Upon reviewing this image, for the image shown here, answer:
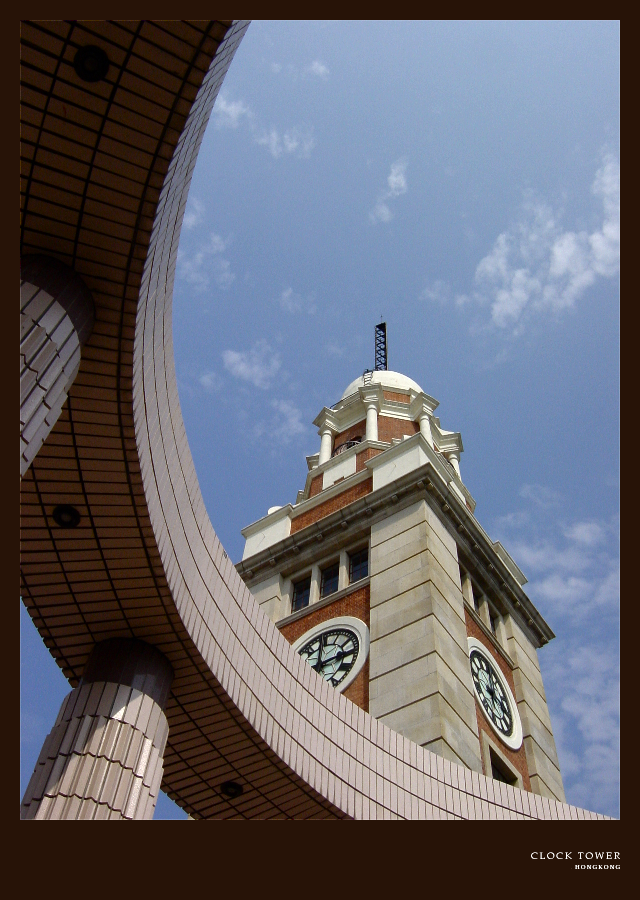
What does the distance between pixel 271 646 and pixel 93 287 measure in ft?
21.4

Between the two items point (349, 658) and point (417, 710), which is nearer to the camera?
point (417, 710)

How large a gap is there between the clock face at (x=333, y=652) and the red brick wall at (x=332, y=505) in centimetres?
628

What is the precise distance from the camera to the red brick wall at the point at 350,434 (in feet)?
134

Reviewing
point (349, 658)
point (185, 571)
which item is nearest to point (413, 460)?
point (349, 658)

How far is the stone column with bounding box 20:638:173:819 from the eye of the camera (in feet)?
32.4

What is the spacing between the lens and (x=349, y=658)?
2534 centimetres

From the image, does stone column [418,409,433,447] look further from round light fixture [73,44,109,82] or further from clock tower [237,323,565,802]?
round light fixture [73,44,109,82]

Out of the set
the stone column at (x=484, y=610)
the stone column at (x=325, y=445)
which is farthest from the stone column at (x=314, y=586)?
the stone column at (x=325, y=445)

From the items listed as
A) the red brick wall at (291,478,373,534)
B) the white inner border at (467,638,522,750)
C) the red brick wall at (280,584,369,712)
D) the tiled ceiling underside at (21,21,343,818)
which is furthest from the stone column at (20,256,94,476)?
the red brick wall at (291,478,373,534)

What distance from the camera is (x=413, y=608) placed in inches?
987

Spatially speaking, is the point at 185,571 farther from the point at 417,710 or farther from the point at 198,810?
the point at 417,710

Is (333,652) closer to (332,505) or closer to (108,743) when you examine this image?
(332,505)

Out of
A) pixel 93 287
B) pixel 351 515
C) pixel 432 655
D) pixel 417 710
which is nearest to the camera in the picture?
pixel 93 287

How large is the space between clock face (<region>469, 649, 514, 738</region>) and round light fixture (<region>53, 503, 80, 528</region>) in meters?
17.5
